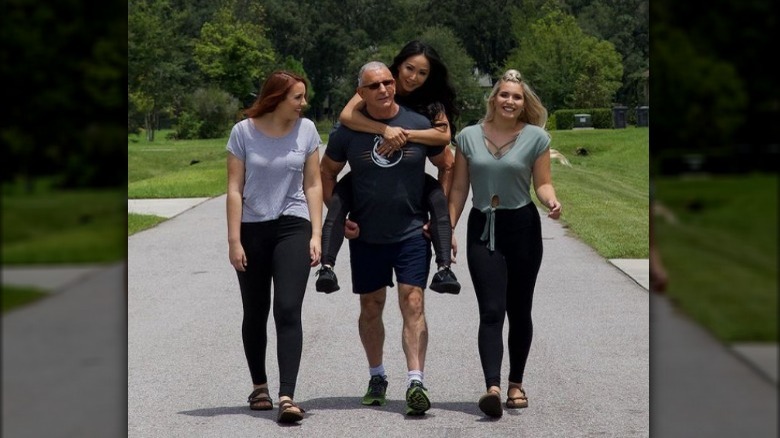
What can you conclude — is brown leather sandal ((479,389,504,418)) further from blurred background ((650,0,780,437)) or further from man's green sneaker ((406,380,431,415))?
blurred background ((650,0,780,437))

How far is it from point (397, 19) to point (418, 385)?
79.0 inches

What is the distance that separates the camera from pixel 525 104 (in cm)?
511

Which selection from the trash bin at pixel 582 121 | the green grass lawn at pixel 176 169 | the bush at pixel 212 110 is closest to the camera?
the trash bin at pixel 582 121

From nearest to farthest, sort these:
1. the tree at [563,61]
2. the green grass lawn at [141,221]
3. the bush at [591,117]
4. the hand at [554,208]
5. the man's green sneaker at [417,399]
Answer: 1. the tree at [563,61]
2. the bush at [591,117]
3. the hand at [554,208]
4. the man's green sneaker at [417,399]
5. the green grass lawn at [141,221]

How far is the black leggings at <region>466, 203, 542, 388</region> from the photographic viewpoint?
509 centimetres

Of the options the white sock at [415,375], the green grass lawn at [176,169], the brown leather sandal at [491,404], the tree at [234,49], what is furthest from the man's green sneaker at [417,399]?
the green grass lawn at [176,169]

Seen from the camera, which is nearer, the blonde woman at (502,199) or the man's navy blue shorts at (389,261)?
the blonde woman at (502,199)

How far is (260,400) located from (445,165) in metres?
1.28

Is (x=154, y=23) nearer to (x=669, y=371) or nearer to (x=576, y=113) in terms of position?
(x=576, y=113)

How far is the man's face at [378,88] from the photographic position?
4.85 metres

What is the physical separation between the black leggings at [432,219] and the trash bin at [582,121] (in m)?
0.64

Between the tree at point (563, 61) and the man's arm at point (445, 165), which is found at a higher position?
the tree at point (563, 61)

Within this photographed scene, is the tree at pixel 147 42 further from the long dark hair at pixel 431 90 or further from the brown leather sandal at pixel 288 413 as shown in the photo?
the brown leather sandal at pixel 288 413

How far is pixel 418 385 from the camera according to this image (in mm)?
5215
